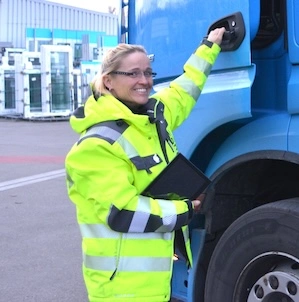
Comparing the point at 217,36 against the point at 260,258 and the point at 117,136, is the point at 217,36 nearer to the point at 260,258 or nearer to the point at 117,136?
the point at 117,136

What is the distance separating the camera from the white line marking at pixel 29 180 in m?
9.35

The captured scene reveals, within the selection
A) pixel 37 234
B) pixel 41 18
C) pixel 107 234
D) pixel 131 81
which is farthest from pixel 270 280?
pixel 41 18

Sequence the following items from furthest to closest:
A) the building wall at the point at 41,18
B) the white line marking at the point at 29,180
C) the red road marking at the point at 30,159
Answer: the building wall at the point at 41,18 < the red road marking at the point at 30,159 < the white line marking at the point at 29,180

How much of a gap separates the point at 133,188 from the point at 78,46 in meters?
29.4

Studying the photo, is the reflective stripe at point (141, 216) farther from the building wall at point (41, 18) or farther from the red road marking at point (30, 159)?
the building wall at point (41, 18)

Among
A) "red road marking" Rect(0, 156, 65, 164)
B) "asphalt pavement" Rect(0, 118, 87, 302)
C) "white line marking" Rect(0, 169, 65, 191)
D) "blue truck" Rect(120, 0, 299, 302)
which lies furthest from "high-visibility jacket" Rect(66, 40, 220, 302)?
"red road marking" Rect(0, 156, 65, 164)

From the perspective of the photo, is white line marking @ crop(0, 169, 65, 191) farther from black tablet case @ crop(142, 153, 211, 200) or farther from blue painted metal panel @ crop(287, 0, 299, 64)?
blue painted metal panel @ crop(287, 0, 299, 64)

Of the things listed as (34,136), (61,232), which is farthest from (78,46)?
(61,232)

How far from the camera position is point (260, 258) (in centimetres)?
271

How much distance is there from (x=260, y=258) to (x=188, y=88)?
0.86 meters

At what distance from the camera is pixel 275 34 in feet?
9.41

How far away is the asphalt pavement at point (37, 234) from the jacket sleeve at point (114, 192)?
96.6 inches

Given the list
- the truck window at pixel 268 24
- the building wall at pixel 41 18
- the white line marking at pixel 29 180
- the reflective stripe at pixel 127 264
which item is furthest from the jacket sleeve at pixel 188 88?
the building wall at pixel 41 18

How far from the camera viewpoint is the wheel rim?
2594mm
